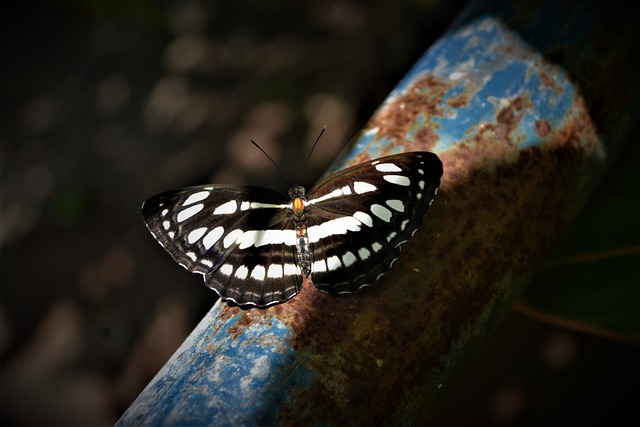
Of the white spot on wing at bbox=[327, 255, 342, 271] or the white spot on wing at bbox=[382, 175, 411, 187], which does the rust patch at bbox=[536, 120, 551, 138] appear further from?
the white spot on wing at bbox=[327, 255, 342, 271]

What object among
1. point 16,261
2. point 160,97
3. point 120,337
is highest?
point 160,97

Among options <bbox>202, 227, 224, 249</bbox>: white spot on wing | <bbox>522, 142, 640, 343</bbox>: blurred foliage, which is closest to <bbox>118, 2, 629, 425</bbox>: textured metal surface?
<bbox>202, 227, 224, 249</bbox>: white spot on wing

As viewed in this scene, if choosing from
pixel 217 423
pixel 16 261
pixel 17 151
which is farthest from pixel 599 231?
pixel 17 151

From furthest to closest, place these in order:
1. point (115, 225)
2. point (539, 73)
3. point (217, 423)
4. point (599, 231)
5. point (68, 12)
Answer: point (68, 12) → point (115, 225) → point (599, 231) → point (539, 73) → point (217, 423)

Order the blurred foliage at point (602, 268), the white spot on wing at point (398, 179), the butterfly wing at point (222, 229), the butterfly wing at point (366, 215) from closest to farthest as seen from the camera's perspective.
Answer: the butterfly wing at point (366, 215) < the white spot on wing at point (398, 179) < the butterfly wing at point (222, 229) < the blurred foliage at point (602, 268)

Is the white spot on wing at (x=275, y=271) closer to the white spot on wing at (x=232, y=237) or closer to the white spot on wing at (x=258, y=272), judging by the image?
the white spot on wing at (x=258, y=272)

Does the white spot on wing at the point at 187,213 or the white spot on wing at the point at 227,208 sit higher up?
the white spot on wing at the point at 187,213

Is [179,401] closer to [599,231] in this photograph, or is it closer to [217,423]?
[217,423]

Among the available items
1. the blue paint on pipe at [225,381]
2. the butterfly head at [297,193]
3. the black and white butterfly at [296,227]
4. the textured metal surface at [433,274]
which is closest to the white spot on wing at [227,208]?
the black and white butterfly at [296,227]
